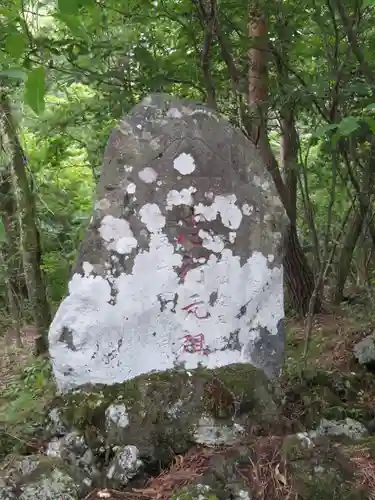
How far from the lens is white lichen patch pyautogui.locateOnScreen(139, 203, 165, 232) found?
8.99 ft

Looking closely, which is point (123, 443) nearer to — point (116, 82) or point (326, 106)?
point (116, 82)

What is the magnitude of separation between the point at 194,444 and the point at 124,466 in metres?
0.35

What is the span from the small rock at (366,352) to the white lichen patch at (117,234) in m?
2.30

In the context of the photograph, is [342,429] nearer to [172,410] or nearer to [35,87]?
[172,410]

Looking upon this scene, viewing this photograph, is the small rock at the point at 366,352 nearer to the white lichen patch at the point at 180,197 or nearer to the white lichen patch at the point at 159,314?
the white lichen patch at the point at 159,314

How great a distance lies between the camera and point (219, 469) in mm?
2264

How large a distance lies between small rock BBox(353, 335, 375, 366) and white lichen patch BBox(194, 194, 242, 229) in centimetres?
193

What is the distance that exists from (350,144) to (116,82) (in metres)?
1.79

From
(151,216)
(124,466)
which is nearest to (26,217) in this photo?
(151,216)

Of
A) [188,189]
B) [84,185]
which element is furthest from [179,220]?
[84,185]

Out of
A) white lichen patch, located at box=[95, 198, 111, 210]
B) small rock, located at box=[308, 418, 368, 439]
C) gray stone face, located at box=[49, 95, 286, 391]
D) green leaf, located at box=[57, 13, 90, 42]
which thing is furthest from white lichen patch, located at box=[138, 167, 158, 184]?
small rock, located at box=[308, 418, 368, 439]

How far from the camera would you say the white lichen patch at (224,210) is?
2.80 metres

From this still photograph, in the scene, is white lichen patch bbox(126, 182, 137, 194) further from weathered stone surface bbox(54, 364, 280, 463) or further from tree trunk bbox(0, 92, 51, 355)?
tree trunk bbox(0, 92, 51, 355)

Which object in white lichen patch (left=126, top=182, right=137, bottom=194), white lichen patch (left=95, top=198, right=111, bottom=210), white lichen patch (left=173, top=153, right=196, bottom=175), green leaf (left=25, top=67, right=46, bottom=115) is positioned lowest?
white lichen patch (left=95, top=198, right=111, bottom=210)
